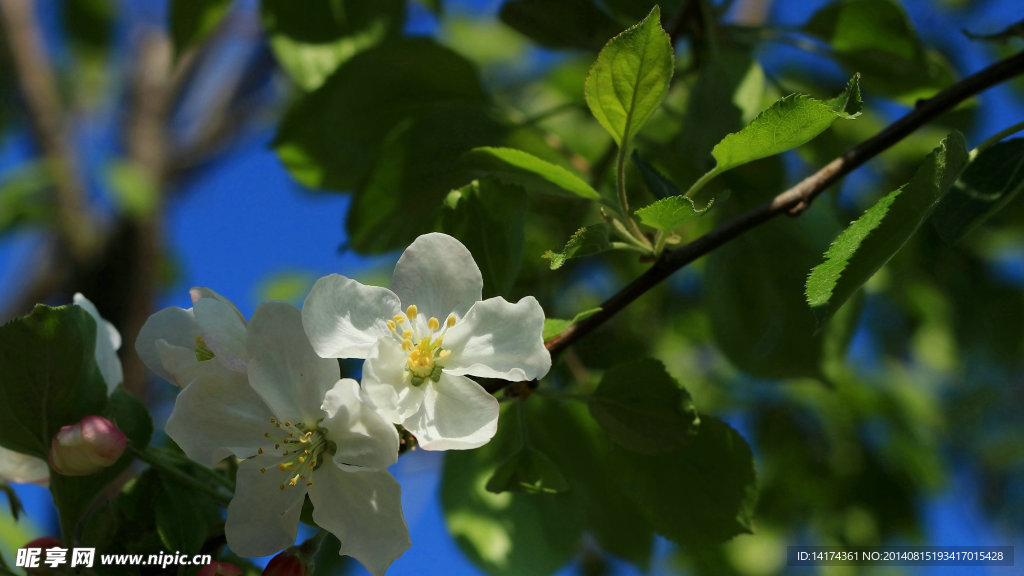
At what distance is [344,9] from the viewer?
1163mm

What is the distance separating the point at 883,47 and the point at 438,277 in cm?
70

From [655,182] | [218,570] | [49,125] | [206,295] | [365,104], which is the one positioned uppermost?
[49,125]

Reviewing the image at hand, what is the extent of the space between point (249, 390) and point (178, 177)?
3386 millimetres

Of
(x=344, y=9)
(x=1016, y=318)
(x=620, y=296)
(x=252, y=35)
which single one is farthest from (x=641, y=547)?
(x=252, y=35)

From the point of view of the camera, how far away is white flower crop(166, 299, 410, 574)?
2.16ft

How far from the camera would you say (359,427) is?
2.10ft

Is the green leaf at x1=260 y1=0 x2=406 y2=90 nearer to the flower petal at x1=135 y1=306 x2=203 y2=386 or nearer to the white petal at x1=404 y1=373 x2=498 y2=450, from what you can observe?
the flower petal at x1=135 y1=306 x2=203 y2=386

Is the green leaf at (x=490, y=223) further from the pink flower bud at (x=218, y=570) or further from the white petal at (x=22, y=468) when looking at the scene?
the white petal at (x=22, y=468)

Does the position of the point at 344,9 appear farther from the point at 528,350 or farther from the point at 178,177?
the point at 178,177

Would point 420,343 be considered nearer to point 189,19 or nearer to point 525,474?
point 525,474

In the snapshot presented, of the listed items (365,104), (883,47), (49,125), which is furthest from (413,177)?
(49,125)

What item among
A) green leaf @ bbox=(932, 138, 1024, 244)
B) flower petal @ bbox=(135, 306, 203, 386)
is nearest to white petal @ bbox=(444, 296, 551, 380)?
flower petal @ bbox=(135, 306, 203, 386)

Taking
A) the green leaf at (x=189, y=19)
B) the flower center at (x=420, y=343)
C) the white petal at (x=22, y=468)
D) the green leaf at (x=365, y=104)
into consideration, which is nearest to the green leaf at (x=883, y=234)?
the flower center at (x=420, y=343)

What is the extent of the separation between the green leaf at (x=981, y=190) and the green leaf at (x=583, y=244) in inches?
10.6
